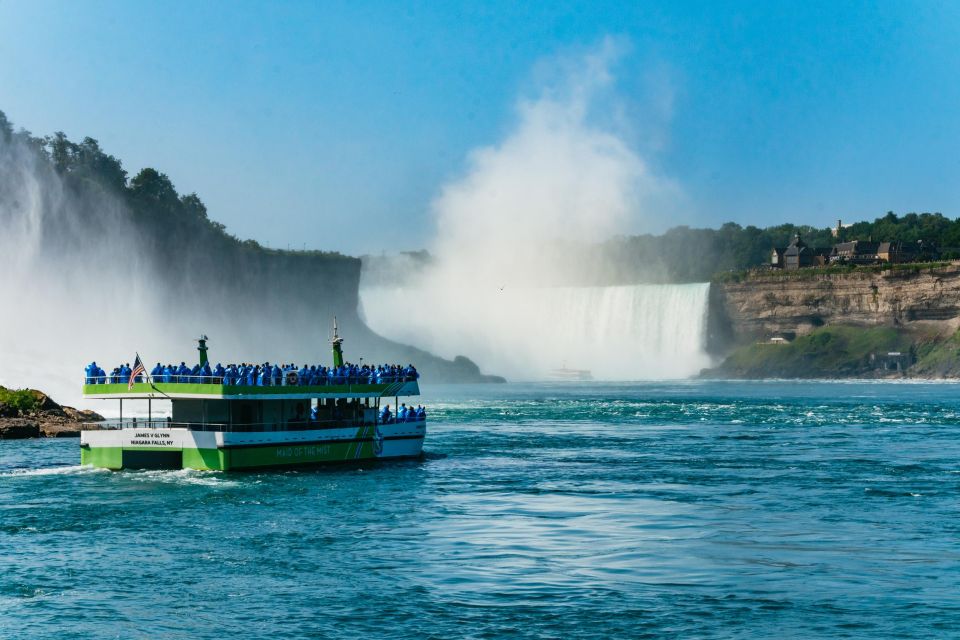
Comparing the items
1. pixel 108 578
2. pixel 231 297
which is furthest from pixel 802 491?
pixel 231 297

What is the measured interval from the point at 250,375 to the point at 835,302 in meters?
132

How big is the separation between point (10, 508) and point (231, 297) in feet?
333

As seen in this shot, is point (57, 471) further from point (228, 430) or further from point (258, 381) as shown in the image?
point (258, 381)

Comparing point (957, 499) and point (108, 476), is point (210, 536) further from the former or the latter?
point (957, 499)

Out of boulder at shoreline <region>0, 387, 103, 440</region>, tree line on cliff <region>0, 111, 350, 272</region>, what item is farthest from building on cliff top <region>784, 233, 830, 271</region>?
boulder at shoreline <region>0, 387, 103, 440</region>

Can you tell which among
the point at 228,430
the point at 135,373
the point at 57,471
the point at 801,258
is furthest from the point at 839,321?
the point at 135,373

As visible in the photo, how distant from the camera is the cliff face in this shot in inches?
5974

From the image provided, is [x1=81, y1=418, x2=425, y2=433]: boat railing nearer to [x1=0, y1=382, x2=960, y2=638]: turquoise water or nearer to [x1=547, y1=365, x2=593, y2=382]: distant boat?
[x1=0, y1=382, x2=960, y2=638]: turquoise water

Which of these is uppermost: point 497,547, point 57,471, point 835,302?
point 835,302

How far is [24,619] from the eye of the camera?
22.6 meters

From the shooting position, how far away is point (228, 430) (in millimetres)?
40750

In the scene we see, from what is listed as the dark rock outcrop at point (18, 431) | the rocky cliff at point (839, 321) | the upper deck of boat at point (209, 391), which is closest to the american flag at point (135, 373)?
the upper deck of boat at point (209, 391)

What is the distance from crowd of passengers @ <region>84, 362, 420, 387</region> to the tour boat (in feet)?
0.43

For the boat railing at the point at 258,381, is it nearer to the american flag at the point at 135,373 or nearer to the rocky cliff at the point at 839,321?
the american flag at the point at 135,373
